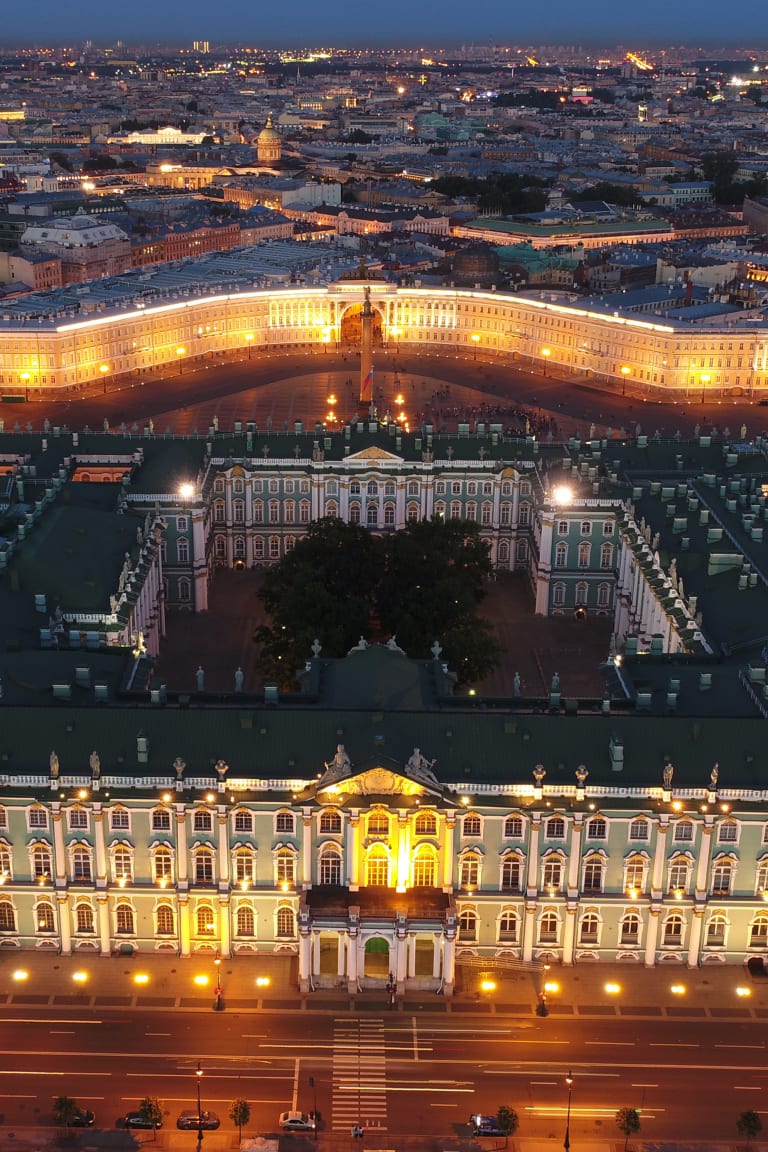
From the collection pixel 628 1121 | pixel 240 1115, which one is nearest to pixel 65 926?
pixel 240 1115

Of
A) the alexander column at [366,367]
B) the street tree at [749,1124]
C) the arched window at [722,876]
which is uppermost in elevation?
the alexander column at [366,367]

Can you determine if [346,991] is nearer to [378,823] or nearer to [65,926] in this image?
[378,823]

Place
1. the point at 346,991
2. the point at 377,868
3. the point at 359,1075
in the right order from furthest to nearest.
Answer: the point at 377,868
the point at 346,991
the point at 359,1075

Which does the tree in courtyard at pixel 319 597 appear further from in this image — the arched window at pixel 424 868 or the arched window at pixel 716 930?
the arched window at pixel 716 930

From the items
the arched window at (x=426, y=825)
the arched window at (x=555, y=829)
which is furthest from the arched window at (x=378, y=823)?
the arched window at (x=555, y=829)

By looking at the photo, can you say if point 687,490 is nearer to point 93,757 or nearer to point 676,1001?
point 676,1001

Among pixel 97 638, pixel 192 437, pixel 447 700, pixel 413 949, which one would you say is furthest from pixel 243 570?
pixel 413 949
